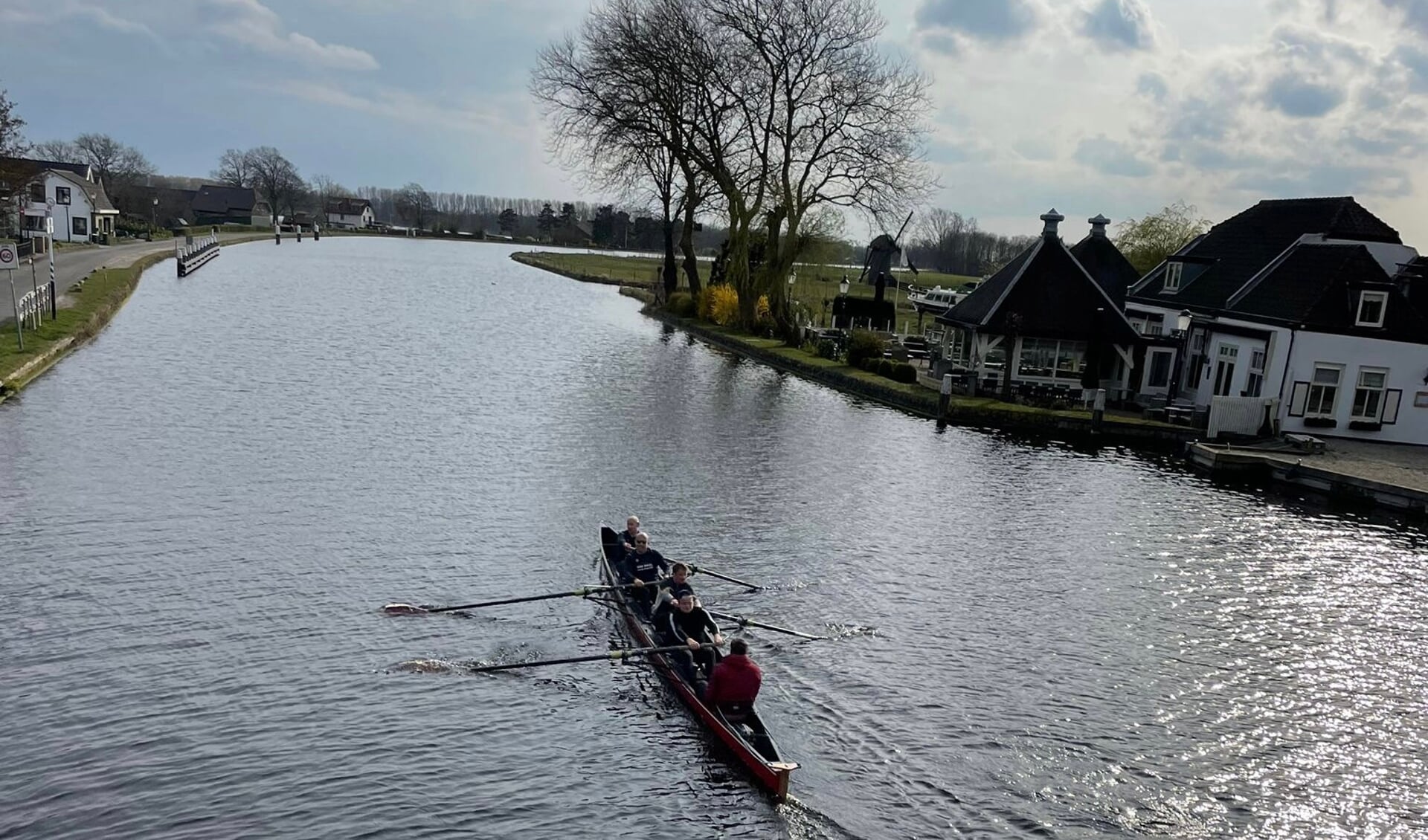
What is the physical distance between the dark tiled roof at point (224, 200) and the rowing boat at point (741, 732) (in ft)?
552

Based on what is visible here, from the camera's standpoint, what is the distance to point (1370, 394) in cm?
3712

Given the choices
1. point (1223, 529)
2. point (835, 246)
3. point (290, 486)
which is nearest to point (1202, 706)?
point (1223, 529)

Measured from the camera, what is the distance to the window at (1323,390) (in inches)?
1448

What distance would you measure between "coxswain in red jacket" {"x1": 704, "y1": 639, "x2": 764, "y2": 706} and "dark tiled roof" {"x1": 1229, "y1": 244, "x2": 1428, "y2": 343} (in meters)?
30.4

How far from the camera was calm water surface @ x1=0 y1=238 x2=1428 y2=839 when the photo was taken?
13.0 m

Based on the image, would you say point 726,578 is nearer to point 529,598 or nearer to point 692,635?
point 692,635

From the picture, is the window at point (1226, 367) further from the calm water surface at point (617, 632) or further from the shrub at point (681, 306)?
the shrub at point (681, 306)

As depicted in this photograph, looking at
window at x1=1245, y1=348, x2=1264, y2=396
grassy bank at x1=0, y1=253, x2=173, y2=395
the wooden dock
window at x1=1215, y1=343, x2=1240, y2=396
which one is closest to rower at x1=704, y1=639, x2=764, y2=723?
the wooden dock

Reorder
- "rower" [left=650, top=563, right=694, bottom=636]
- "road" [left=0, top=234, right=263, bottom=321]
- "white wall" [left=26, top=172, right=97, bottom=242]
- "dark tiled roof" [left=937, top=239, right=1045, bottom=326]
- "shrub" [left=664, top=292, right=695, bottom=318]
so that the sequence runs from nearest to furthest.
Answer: "rower" [left=650, top=563, right=694, bottom=636]
"dark tiled roof" [left=937, top=239, right=1045, bottom=326]
"road" [left=0, top=234, right=263, bottom=321]
"shrub" [left=664, top=292, right=695, bottom=318]
"white wall" [left=26, top=172, right=97, bottom=242]

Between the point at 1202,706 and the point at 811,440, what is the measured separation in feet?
64.4

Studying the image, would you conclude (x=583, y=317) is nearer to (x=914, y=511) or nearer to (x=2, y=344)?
(x=2, y=344)

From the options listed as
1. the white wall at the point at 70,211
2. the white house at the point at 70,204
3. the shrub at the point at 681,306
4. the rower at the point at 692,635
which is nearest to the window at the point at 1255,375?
the rower at the point at 692,635

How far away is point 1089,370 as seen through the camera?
42.6 meters

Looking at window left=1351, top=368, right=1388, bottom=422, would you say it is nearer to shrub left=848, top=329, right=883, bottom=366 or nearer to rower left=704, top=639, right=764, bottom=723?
shrub left=848, top=329, right=883, bottom=366
